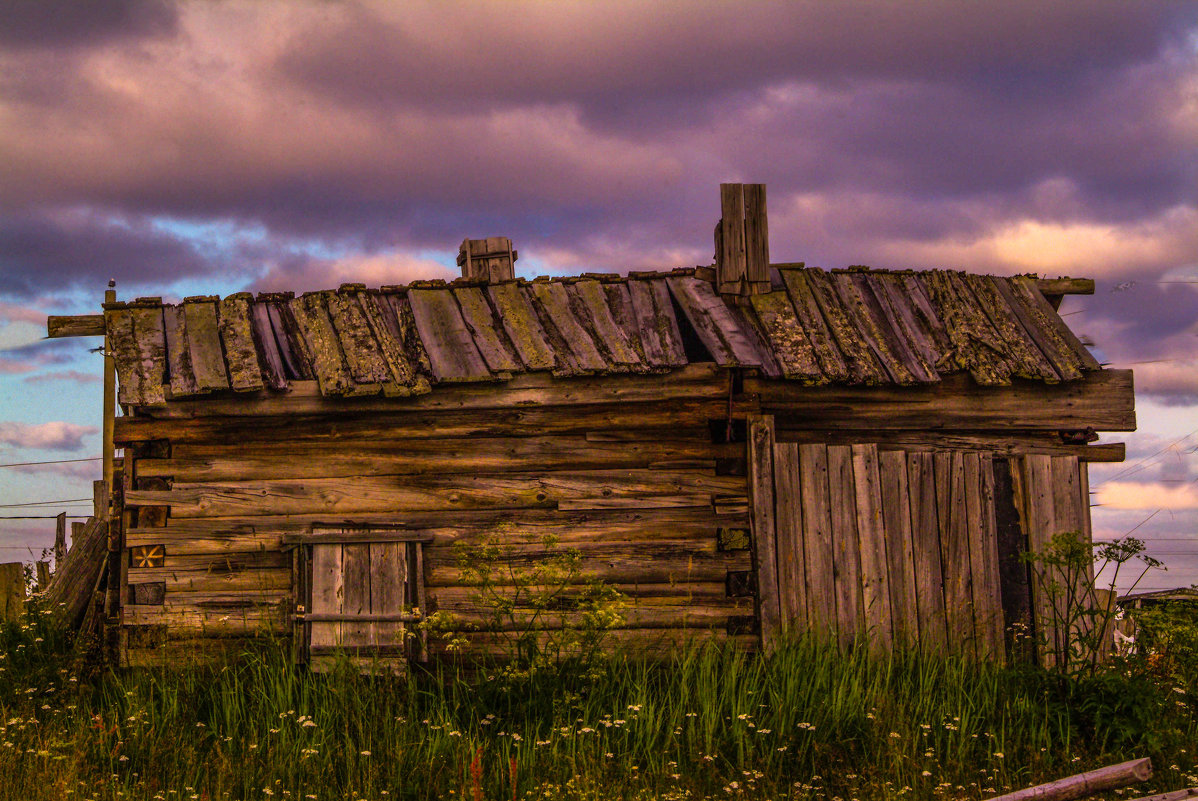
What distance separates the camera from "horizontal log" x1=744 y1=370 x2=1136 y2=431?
9117 millimetres

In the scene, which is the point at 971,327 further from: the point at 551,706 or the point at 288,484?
the point at 288,484

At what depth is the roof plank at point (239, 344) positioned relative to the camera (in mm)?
8500

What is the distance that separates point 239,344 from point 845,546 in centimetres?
551

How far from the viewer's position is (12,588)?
10055 mm

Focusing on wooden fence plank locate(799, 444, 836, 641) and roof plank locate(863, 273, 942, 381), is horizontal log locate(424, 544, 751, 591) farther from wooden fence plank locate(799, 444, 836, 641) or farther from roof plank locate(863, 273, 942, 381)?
roof plank locate(863, 273, 942, 381)

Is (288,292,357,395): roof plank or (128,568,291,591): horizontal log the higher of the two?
(288,292,357,395): roof plank

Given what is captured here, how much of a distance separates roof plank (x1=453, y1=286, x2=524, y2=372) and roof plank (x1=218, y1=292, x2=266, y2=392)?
1851 mm

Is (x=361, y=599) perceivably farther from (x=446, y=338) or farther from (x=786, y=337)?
(x=786, y=337)

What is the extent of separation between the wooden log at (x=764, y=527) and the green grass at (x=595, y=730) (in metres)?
0.31

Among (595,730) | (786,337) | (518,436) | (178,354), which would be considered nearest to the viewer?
(595,730)

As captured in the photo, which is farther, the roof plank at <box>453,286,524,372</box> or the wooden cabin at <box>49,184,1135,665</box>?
the roof plank at <box>453,286,524,372</box>

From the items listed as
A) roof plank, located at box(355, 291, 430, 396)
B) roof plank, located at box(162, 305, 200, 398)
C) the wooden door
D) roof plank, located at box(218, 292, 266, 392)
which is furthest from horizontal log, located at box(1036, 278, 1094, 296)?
roof plank, located at box(162, 305, 200, 398)

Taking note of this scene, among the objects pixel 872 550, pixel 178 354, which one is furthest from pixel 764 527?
pixel 178 354

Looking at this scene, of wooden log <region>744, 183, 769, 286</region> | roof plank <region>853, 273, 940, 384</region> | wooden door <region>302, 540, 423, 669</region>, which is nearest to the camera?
wooden door <region>302, 540, 423, 669</region>
